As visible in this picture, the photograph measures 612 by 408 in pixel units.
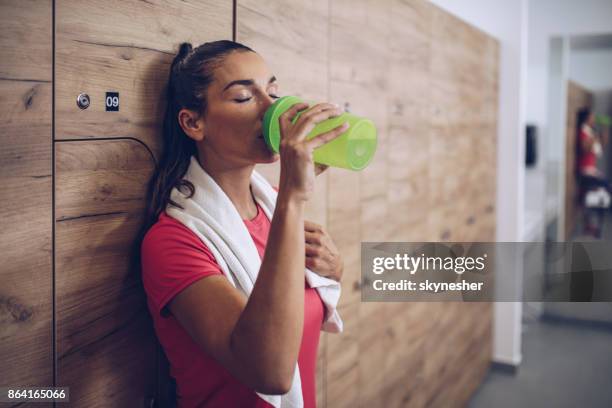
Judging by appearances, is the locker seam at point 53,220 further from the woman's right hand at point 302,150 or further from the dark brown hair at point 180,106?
the woman's right hand at point 302,150

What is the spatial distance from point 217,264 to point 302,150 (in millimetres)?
243

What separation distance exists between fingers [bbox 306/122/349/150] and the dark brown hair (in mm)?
244

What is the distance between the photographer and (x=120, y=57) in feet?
3.22

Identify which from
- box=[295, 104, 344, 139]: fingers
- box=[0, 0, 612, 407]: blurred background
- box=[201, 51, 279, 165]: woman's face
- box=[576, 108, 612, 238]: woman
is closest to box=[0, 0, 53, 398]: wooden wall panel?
box=[0, 0, 612, 407]: blurred background

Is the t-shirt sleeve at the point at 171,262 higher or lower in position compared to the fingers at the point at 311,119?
lower

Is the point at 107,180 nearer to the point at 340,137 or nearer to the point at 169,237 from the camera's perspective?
the point at 169,237

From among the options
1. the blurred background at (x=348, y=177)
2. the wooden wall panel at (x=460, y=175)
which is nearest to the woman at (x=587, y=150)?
the blurred background at (x=348, y=177)

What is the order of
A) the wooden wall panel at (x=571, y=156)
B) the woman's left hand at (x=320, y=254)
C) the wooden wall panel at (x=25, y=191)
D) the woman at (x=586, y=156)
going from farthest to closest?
the woman at (x=586, y=156) < the wooden wall panel at (x=571, y=156) < the woman's left hand at (x=320, y=254) < the wooden wall panel at (x=25, y=191)

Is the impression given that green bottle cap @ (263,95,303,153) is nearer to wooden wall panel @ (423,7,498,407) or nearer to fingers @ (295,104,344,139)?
fingers @ (295,104,344,139)

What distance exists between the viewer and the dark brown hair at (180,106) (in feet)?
3.29

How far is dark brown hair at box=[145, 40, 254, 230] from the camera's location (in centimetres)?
100

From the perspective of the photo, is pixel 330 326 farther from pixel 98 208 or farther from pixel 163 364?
pixel 98 208

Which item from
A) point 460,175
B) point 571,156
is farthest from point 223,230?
point 571,156

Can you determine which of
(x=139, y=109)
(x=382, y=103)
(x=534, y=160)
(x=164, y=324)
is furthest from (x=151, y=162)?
(x=534, y=160)
